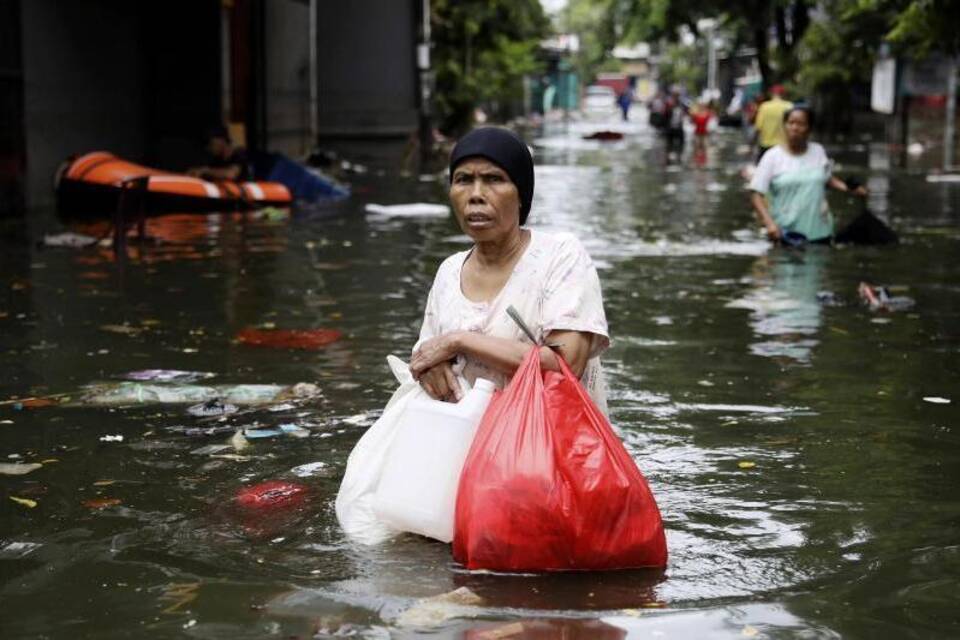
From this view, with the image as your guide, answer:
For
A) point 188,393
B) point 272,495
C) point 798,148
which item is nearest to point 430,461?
point 272,495

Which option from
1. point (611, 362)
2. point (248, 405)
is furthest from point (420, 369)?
point (611, 362)

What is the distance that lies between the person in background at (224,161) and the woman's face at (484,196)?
14758 mm

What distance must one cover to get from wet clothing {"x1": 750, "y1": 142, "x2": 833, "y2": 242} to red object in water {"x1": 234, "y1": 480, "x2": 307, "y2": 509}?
7.92 meters

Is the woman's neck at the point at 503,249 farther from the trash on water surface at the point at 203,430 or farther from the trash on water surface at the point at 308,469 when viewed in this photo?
the trash on water surface at the point at 203,430

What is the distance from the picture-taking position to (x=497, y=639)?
13.3 ft

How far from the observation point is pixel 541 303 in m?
4.74

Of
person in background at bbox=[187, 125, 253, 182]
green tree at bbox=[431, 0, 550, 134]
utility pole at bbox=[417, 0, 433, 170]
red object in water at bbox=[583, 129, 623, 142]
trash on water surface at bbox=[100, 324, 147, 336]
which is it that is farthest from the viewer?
red object in water at bbox=[583, 129, 623, 142]

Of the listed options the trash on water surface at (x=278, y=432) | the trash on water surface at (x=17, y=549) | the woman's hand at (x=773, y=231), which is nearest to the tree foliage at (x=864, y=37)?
the woman's hand at (x=773, y=231)

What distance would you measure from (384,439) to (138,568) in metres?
0.84

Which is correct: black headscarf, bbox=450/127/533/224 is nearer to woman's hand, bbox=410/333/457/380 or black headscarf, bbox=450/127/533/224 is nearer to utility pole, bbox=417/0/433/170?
woman's hand, bbox=410/333/457/380

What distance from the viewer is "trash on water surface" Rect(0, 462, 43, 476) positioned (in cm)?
602

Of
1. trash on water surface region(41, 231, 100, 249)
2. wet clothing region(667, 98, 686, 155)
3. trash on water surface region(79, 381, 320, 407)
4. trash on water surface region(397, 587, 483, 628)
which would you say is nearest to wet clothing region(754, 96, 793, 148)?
trash on water surface region(41, 231, 100, 249)

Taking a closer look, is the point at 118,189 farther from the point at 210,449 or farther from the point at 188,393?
the point at 210,449

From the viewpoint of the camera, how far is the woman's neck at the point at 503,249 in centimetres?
482
